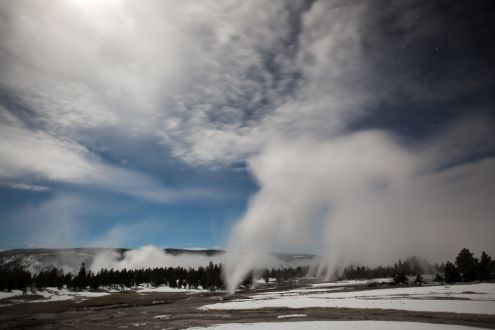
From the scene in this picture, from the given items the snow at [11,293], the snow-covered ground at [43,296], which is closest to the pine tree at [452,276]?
the snow-covered ground at [43,296]

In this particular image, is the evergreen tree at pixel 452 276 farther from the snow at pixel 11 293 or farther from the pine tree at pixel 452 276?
the snow at pixel 11 293

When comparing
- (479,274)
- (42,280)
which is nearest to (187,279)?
(42,280)

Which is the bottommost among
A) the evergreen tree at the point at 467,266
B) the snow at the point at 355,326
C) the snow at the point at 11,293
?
the snow at the point at 11,293

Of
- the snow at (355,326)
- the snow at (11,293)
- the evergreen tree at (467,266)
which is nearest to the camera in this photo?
the snow at (355,326)

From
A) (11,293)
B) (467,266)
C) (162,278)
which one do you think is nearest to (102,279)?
(162,278)

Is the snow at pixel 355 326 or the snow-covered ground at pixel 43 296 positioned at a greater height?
the snow at pixel 355 326

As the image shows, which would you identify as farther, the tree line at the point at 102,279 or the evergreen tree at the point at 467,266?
the tree line at the point at 102,279

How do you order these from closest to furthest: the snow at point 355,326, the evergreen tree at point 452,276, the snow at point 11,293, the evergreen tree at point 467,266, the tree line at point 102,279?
the snow at point 355,326 → the evergreen tree at point 452,276 → the evergreen tree at point 467,266 → the snow at point 11,293 → the tree line at point 102,279

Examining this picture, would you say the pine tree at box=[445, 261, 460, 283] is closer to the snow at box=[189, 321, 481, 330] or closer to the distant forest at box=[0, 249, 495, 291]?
the distant forest at box=[0, 249, 495, 291]

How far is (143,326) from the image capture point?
31.9 meters

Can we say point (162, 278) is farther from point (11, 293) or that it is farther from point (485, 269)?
point (485, 269)

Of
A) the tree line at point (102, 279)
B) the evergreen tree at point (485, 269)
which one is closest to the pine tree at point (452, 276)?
the evergreen tree at point (485, 269)

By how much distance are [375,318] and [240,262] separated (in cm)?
11487

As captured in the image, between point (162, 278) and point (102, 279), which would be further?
point (162, 278)
